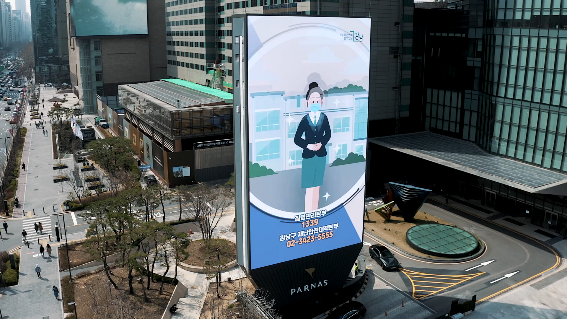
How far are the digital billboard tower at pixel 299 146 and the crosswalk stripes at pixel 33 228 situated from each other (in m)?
32.2

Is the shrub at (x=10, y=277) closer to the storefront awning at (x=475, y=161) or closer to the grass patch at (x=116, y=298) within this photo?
the grass patch at (x=116, y=298)

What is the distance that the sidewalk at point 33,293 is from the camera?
138 feet

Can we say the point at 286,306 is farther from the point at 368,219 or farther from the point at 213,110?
the point at 213,110

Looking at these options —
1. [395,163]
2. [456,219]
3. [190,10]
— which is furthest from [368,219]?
[190,10]

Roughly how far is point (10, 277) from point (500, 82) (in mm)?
58785

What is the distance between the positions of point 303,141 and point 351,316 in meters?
14.6

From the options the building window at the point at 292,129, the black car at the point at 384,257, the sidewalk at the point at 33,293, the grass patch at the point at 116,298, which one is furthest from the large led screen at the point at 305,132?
the sidewalk at the point at 33,293

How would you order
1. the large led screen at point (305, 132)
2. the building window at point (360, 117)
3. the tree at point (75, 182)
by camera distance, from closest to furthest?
the large led screen at point (305, 132)
the building window at point (360, 117)
the tree at point (75, 182)

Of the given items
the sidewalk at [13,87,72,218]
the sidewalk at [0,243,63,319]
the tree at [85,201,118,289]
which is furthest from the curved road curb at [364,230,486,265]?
the sidewalk at [13,87,72,218]

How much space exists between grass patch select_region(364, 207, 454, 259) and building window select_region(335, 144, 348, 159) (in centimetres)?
1917

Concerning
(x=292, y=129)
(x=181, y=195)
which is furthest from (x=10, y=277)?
(x=292, y=129)

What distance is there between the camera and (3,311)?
4225cm

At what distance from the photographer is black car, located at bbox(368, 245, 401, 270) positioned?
49203 millimetres

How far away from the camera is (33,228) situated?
199 ft
